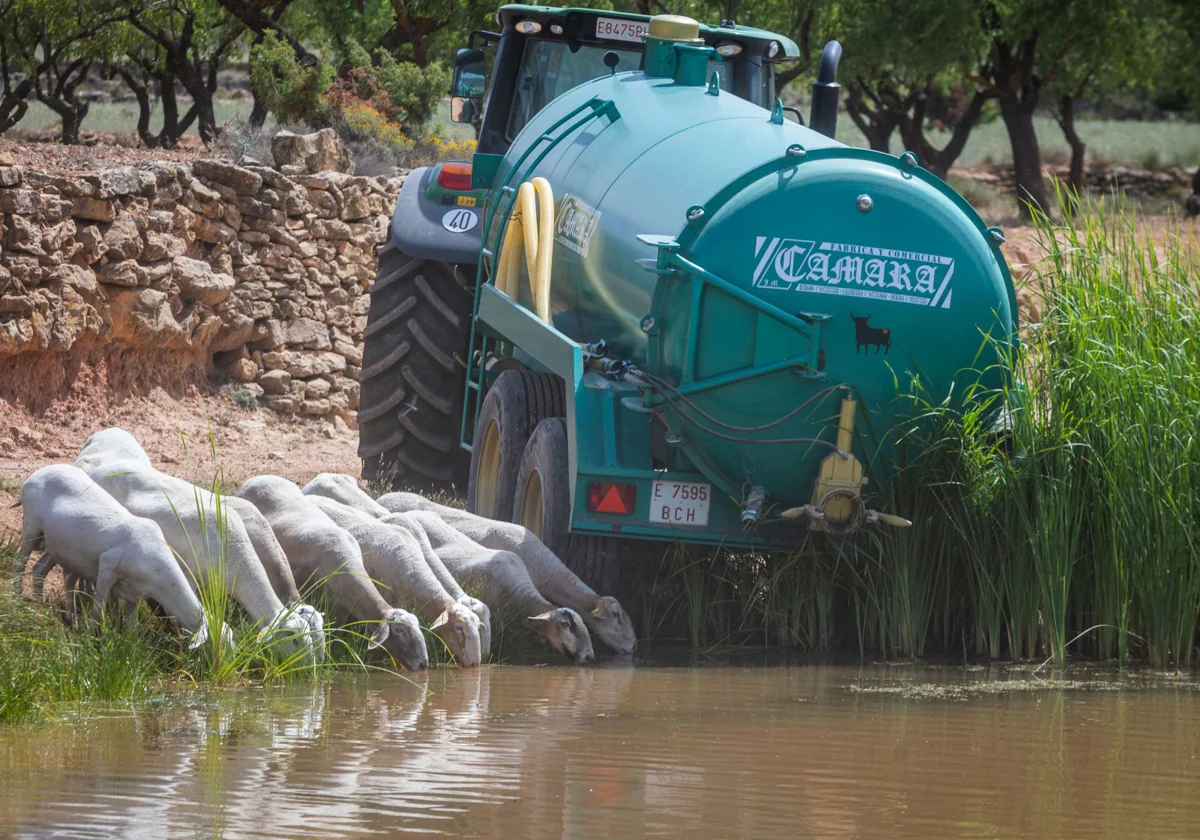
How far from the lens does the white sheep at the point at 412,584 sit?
6.13 metres

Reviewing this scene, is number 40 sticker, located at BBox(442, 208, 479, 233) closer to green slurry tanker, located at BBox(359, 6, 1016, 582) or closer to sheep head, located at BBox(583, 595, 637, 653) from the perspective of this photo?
green slurry tanker, located at BBox(359, 6, 1016, 582)

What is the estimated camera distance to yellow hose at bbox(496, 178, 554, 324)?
294 inches

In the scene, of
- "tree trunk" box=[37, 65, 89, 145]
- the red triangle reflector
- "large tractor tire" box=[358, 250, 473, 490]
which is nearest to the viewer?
the red triangle reflector

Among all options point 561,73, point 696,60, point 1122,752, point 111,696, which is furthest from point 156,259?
point 1122,752

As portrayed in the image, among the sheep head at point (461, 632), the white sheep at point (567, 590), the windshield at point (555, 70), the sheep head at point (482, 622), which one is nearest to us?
the sheep head at point (461, 632)

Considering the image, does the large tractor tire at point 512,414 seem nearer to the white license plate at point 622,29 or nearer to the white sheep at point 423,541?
the white sheep at point 423,541

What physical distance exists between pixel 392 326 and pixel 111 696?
457 centimetres

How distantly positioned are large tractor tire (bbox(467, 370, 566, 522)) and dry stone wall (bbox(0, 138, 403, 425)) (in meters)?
4.03

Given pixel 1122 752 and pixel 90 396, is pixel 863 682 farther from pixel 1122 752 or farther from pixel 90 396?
pixel 90 396

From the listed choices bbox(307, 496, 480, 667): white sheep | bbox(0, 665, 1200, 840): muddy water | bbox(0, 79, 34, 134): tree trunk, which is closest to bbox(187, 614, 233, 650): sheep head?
bbox(0, 665, 1200, 840): muddy water

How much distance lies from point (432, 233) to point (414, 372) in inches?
33.2

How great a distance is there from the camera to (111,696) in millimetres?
5238

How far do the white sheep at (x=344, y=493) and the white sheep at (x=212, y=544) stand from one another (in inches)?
35.3

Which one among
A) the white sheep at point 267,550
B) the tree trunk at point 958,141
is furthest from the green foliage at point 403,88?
the white sheep at point 267,550
